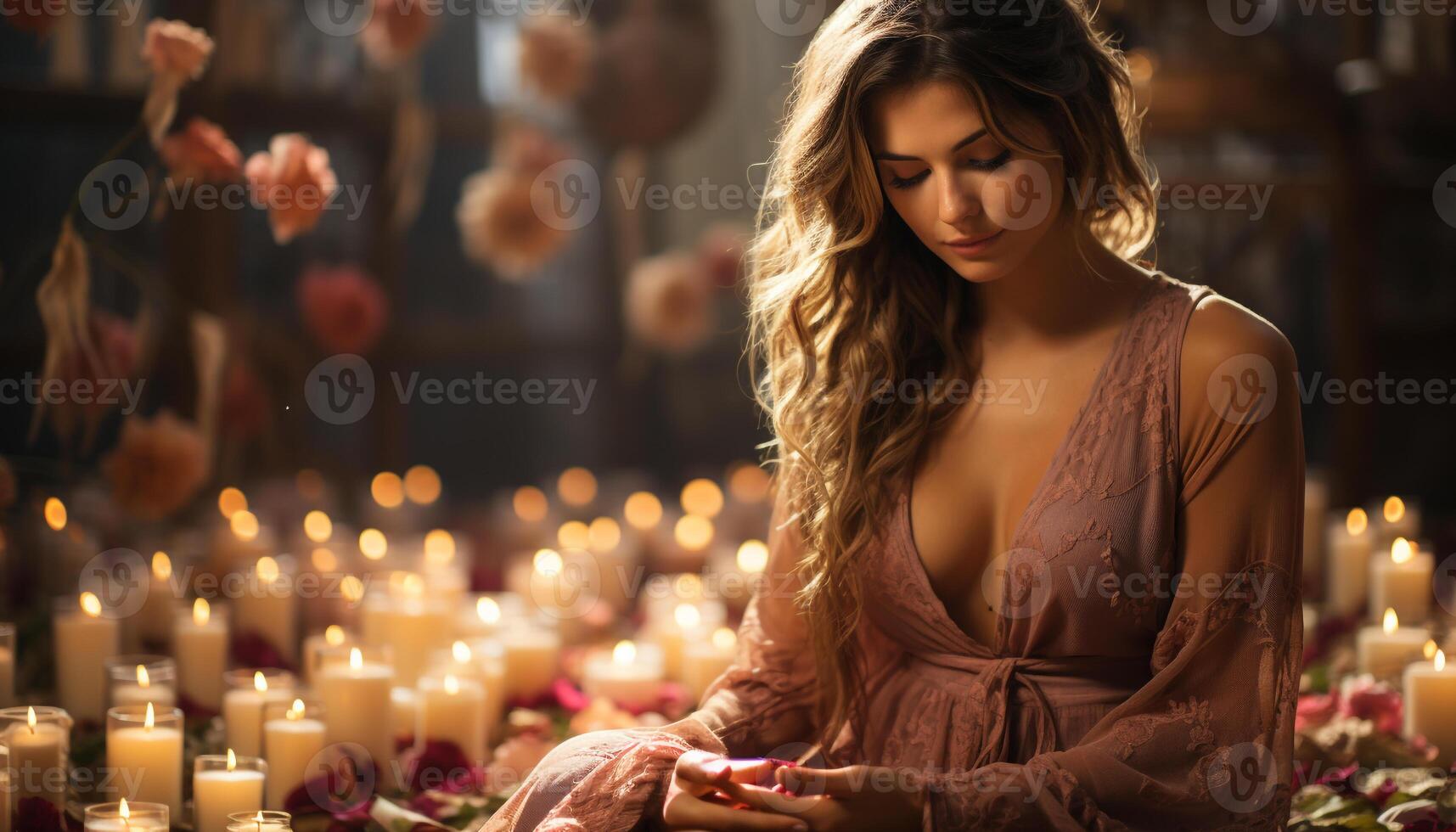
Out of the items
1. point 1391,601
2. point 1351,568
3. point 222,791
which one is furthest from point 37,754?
point 1351,568

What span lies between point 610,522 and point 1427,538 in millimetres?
2032

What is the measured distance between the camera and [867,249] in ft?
6.35

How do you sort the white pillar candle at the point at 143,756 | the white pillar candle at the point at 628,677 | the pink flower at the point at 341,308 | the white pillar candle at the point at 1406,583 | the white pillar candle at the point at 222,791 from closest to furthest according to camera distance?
the white pillar candle at the point at 222,791, the white pillar candle at the point at 143,756, the white pillar candle at the point at 628,677, the white pillar candle at the point at 1406,583, the pink flower at the point at 341,308

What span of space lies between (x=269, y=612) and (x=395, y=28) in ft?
3.96

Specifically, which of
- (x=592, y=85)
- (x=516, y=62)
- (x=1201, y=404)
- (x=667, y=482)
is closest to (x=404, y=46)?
(x=516, y=62)

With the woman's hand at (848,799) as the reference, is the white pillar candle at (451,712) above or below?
below

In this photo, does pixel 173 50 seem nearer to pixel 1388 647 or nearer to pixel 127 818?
pixel 127 818

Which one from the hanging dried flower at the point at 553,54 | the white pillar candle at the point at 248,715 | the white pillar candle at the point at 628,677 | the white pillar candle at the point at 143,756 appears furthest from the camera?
the hanging dried flower at the point at 553,54

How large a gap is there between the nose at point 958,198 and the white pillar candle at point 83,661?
5.34 feet

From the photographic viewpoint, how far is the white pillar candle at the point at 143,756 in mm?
2004

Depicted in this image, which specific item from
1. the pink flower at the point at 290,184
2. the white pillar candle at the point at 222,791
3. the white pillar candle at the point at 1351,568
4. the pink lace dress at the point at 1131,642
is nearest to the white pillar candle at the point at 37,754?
the white pillar candle at the point at 222,791

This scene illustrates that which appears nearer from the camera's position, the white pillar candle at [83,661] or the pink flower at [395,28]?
the white pillar candle at [83,661]

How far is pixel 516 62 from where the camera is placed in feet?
12.0

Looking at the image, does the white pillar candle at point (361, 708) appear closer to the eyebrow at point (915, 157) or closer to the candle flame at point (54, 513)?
the candle flame at point (54, 513)
